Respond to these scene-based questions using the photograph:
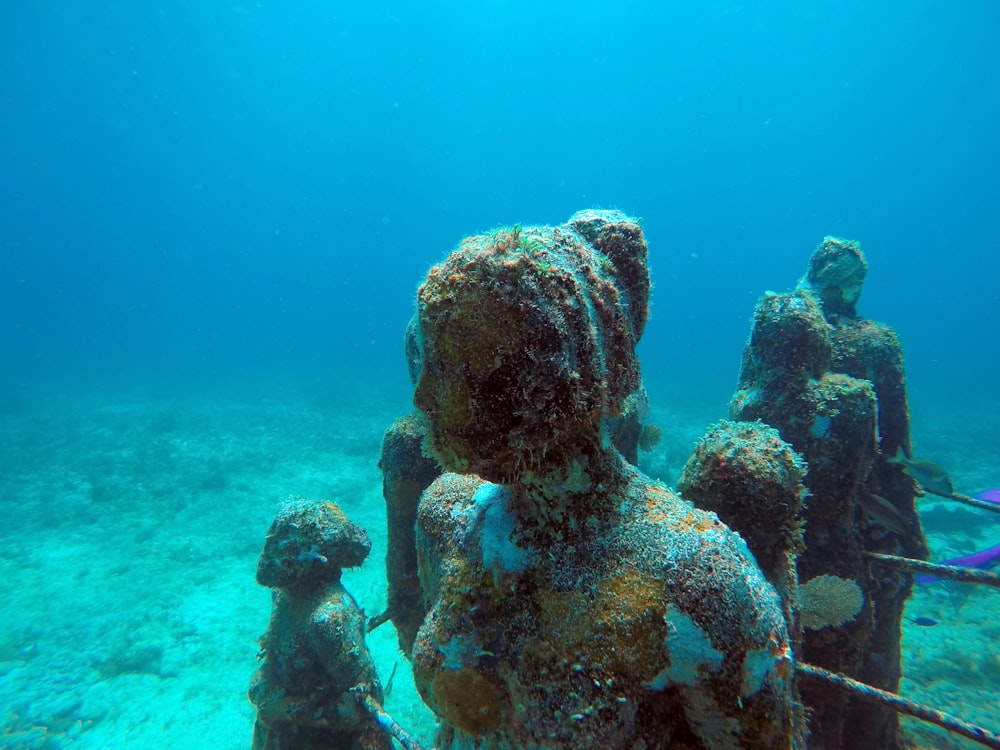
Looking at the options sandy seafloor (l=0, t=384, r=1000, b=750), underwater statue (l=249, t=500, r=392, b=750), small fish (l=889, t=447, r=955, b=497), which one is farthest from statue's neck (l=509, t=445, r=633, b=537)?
sandy seafloor (l=0, t=384, r=1000, b=750)

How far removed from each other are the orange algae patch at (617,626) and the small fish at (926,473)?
5.98 metres

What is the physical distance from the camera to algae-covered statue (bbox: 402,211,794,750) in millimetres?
1747

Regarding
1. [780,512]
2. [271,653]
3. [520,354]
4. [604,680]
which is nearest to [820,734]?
[780,512]

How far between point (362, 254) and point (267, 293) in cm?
3702

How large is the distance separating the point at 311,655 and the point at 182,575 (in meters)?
10.2

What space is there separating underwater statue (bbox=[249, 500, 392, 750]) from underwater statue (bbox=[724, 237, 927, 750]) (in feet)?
14.0

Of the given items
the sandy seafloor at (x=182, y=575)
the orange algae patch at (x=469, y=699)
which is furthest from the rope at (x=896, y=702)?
the sandy seafloor at (x=182, y=575)

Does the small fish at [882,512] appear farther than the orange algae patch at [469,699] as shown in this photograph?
Yes

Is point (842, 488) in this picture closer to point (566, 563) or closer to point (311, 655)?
point (566, 563)

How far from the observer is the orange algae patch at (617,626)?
5.84 ft

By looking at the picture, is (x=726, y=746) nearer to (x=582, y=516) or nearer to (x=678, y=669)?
(x=678, y=669)

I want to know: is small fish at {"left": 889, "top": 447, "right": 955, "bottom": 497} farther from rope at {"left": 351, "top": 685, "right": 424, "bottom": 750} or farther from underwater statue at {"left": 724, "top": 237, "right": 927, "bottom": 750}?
rope at {"left": 351, "top": 685, "right": 424, "bottom": 750}

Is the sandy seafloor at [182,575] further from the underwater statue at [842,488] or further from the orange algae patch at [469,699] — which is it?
the orange algae patch at [469,699]

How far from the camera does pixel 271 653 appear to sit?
5.11 m
